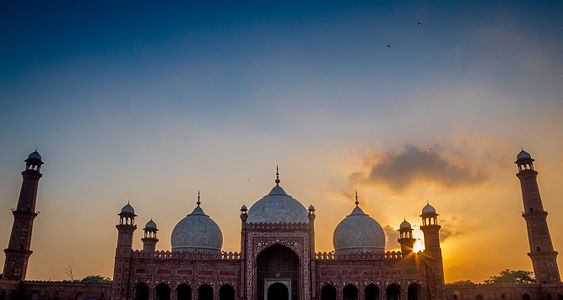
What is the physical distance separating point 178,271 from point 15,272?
9.32 meters

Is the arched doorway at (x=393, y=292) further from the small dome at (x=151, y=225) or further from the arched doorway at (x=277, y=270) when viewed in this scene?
the small dome at (x=151, y=225)

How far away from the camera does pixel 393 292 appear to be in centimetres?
2409

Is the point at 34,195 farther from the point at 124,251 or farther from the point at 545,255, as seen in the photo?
the point at 545,255

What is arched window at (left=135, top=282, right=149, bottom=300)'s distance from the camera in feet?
73.3

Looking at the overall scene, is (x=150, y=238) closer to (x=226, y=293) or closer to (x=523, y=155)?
(x=226, y=293)

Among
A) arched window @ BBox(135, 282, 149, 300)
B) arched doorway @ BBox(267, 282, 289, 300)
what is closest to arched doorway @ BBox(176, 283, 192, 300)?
arched window @ BBox(135, 282, 149, 300)

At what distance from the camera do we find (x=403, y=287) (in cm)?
2244

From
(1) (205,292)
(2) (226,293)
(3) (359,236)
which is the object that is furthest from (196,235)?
(3) (359,236)

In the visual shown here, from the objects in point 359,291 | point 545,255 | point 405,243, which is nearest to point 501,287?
point 545,255

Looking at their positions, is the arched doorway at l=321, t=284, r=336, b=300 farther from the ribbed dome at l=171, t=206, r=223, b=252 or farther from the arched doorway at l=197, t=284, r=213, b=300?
the ribbed dome at l=171, t=206, r=223, b=252

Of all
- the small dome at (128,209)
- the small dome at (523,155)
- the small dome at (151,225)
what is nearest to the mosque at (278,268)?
the small dome at (128,209)

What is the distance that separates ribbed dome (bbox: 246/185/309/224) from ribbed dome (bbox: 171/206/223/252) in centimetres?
324

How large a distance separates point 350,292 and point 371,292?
1.13 meters

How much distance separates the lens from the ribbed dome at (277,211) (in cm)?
2438
